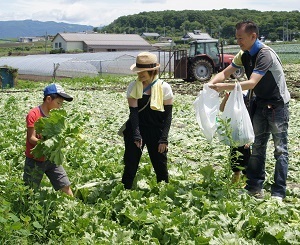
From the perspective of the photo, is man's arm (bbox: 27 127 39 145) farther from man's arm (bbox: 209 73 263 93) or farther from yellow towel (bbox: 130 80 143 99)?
man's arm (bbox: 209 73 263 93)

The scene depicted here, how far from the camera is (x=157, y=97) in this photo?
518 centimetres

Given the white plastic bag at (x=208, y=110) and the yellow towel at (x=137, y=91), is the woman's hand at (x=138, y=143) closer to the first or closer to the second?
the yellow towel at (x=137, y=91)

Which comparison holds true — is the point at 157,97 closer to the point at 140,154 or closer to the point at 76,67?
the point at 140,154

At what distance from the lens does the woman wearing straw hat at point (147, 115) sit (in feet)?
17.1

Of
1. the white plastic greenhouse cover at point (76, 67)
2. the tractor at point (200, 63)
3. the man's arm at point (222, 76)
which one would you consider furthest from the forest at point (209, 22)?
the man's arm at point (222, 76)

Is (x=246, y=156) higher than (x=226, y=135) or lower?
lower

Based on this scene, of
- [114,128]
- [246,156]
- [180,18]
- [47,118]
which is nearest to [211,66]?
[114,128]

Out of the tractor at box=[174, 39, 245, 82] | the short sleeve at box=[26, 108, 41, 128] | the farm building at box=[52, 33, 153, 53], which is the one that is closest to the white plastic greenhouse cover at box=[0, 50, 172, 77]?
the tractor at box=[174, 39, 245, 82]

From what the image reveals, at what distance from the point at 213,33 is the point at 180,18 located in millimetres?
29910

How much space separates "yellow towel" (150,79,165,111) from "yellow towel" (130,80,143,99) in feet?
0.40

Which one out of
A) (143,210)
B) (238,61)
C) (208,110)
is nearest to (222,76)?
(238,61)

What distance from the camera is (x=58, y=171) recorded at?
514 centimetres

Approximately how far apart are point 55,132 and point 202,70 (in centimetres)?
2074

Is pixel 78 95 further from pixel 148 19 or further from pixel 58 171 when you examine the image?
pixel 148 19
